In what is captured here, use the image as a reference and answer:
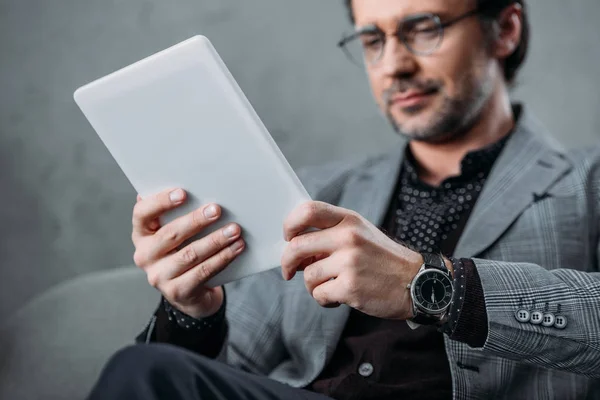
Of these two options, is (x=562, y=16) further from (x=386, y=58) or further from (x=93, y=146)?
(x=93, y=146)

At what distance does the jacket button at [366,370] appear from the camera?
1265mm

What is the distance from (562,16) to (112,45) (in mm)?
1225

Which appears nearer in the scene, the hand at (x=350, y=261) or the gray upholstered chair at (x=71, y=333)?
the hand at (x=350, y=261)

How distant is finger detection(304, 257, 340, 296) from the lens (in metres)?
0.97

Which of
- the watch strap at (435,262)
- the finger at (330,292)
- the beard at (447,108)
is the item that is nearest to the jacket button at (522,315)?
the watch strap at (435,262)

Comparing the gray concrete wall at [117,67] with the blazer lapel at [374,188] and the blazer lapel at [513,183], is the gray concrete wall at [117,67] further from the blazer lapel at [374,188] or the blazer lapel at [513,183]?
the blazer lapel at [513,183]

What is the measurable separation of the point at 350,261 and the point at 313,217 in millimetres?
74

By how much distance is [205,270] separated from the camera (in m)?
1.10

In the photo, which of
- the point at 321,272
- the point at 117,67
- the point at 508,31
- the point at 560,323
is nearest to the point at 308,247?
the point at 321,272

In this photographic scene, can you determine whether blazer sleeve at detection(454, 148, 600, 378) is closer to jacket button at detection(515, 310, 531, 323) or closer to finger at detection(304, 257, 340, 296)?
jacket button at detection(515, 310, 531, 323)

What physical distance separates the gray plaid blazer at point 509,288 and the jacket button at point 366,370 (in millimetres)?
56

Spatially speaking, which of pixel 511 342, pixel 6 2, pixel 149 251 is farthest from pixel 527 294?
pixel 6 2

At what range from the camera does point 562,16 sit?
206 cm

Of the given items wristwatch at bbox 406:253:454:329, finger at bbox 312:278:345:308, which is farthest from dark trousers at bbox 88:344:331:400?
wristwatch at bbox 406:253:454:329
